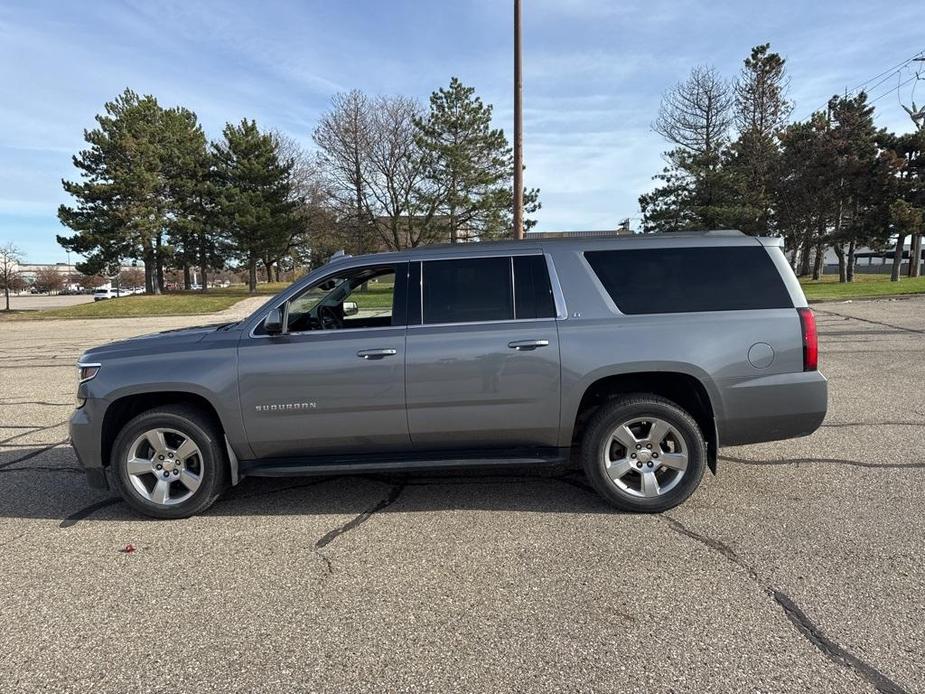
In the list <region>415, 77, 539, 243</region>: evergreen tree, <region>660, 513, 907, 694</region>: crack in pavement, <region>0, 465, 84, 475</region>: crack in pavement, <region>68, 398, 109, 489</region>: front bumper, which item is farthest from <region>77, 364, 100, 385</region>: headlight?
<region>415, 77, 539, 243</region>: evergreen tree

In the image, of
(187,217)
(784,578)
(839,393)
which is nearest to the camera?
(784,578)

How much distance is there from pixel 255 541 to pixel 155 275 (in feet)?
146

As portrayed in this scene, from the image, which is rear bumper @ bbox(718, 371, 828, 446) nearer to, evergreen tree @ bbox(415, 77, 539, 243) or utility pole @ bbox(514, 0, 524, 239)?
utility pole @ bbox(514, 0, 524, 239)

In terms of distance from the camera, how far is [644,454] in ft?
13.2

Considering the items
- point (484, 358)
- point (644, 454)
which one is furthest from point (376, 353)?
point (644, 454)

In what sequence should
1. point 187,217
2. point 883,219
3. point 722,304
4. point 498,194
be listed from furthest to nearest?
point 187,217, point 498,194, point 883,219, point 722,304

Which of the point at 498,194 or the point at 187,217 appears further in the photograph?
the point at 187,217

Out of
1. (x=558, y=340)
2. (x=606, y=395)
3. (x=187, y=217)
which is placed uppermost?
(x=187, y=217)

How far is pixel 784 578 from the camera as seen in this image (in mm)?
3164

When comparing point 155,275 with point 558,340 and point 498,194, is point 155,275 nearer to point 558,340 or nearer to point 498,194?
point 498,194

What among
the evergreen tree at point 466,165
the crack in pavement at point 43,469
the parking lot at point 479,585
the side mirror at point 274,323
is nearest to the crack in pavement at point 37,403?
the crack in pavement at point 43,469

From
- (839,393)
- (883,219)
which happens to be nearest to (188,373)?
(839,393)

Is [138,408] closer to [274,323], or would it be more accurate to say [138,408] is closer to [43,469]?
[274,323]

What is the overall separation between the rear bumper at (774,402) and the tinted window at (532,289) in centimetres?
136
